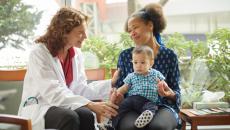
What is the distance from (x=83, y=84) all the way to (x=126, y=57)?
40cm

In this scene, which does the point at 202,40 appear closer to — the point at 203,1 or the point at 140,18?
the point at 203,1

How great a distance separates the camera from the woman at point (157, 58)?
2.12m

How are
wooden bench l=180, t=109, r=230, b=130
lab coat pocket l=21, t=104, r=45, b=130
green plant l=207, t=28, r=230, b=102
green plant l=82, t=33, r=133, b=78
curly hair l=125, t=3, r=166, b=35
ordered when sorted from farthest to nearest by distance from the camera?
green plant l=82, t=33, r=133, b=78, green plant l=207, t=28, r=230, b=102, wooden bench l=180, t=109, r=230, b=130, curly hair l=125, t=3, r=166, b=35, lab coat pocket l=21, t=104, r=45, b=130

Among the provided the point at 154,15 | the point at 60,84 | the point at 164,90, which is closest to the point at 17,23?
the point at 60,84

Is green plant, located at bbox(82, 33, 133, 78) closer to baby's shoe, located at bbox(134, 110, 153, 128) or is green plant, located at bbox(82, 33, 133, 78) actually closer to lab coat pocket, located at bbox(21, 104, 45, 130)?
lab coat pocket, located at bbox(21, 104, 45, 130)

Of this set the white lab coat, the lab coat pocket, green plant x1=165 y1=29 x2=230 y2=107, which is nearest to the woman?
the white lab coat

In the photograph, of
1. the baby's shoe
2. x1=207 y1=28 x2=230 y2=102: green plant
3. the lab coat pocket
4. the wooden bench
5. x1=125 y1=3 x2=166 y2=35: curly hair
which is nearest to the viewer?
the baby's shoe

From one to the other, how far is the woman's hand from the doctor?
1.05 ft

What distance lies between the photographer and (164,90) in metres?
2.06

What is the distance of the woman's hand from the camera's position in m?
2.04

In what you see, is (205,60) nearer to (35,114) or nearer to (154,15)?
(154,15)

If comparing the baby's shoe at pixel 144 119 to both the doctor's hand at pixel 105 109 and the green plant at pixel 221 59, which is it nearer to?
the doctor's hand at pixel 105 109

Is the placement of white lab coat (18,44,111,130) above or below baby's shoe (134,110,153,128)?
above

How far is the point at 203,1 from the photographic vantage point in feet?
10.4
